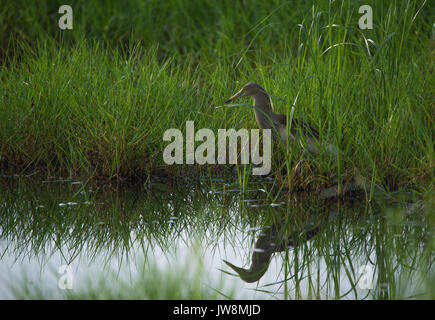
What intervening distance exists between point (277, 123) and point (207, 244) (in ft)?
5.91

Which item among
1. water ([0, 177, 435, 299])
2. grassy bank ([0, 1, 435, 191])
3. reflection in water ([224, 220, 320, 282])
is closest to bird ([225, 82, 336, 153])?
grassy bank ([0, 1, 435, 191])

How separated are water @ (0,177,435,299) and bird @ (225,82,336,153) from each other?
44cm

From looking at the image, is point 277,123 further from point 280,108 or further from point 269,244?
point 269,244

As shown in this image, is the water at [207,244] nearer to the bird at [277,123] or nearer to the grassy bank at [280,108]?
the grassy bank at [280,108]

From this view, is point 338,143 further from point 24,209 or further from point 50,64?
point 50,64

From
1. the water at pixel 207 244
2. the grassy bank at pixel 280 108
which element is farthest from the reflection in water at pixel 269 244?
the grassy bank at pixel 280 108

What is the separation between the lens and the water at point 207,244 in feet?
12.0

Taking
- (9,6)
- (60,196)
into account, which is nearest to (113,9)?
(9,6)

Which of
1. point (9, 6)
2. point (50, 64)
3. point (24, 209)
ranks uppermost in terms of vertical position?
point (9, 6)

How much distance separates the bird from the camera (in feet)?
17.5

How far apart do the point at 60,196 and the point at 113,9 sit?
499cm

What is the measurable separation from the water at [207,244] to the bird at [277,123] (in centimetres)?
44

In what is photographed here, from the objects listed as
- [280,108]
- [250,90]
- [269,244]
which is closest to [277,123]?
[250,90]
